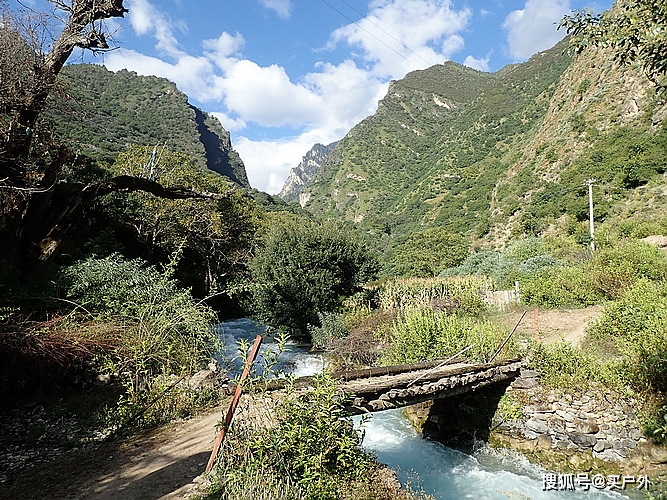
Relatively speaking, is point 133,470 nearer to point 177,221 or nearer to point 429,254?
point 177,221

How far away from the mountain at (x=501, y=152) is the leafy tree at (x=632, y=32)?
26cm

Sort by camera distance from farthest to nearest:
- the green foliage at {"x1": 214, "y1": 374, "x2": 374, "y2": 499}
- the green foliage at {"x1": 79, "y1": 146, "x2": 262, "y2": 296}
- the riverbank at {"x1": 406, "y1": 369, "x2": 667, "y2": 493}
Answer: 1. the green foliage at {"x1": 79, "y1": 146, "x2": 262, "y2": 296}
2. the riverbank at {"x1": 406, "y1": 369, "x2": 667, "y2": 493}
3. the green foliage at {"x1": 214, "y1": 374, "x2": 374, "y2": 499}

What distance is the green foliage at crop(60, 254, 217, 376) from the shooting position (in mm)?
6035

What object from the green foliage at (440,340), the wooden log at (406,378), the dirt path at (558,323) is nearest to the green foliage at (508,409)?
the wooden log at (406,378)

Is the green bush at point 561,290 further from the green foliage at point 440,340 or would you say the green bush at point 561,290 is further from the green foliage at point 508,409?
the green foliage at point 508,409

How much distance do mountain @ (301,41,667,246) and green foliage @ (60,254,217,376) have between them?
21.8ft

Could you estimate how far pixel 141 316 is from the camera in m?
6.18

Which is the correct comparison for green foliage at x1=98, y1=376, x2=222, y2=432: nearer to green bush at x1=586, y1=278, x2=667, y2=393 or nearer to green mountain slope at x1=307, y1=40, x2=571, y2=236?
green bush at x1=586, y1=278, x2=667, y2=393

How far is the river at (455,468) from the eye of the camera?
6.02 m

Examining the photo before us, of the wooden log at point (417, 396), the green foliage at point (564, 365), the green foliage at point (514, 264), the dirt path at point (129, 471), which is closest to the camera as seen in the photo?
the dirt path at point (129, 471)

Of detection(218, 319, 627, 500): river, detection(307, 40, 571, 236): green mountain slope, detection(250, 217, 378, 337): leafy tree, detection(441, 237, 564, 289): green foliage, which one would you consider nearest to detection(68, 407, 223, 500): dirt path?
detection(218, 319, 627, 500): river

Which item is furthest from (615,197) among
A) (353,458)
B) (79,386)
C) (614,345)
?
(79,386)

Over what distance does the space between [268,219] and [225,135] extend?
94.9m

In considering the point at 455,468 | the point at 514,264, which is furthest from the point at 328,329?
the point at 514,264
